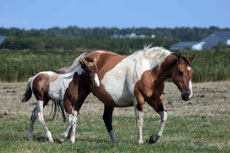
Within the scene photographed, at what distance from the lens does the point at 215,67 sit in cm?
2692

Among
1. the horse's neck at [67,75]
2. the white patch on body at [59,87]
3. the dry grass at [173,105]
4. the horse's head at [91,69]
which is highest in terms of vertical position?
the horse's head at [91,69]

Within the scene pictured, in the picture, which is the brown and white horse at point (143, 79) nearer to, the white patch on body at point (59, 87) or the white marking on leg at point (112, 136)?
the white marking on leg at point (112, 136)

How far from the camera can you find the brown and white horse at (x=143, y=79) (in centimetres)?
877

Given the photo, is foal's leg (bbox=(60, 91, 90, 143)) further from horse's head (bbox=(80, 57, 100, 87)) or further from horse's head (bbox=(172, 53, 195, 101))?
horse's head (bbox=(172, 53, 195, 101))

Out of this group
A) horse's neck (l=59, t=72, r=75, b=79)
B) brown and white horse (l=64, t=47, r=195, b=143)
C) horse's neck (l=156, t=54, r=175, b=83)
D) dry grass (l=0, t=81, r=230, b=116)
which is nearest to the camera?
brown and white horse (l=64, t=47, r=195, b=143)

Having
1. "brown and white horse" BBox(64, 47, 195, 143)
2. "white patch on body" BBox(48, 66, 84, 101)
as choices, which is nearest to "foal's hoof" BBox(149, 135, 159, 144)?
"brown and white horse" BBox(64, 47, 195, 143)

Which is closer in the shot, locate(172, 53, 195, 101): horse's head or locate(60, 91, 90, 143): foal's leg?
locate(172, 53, 195, 101): horse's head

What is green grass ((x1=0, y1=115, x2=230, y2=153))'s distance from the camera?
28.2 ft

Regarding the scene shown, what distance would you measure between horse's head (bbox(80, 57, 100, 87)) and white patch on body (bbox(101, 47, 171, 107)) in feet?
1.28

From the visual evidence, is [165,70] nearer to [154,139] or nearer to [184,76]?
[184,76]

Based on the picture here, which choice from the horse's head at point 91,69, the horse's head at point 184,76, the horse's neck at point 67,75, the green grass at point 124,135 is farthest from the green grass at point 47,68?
the horse's head at point 184,76

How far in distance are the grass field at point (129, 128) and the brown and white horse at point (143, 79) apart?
27.9 inches

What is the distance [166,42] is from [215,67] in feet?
302

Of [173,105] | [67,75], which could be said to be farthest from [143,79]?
[173,105]
